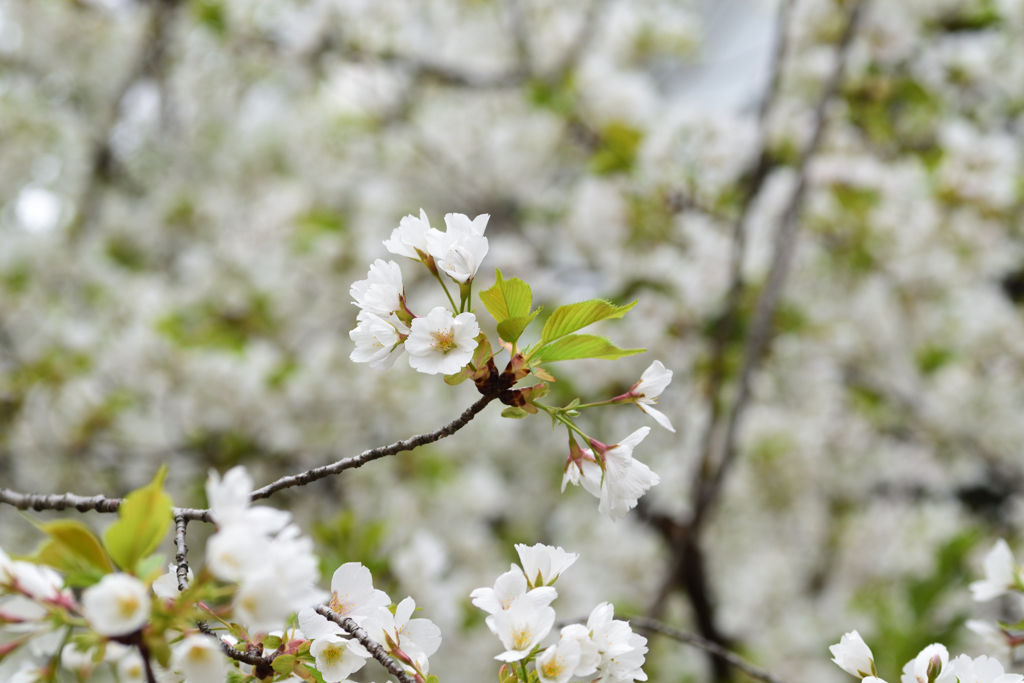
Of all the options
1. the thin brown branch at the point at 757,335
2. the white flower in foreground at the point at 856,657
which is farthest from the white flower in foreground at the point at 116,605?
the thin brown branch at the point at 757,335

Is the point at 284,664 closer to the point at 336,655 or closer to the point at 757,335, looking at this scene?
the point at 336,655

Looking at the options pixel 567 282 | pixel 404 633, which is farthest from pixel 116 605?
pixel 567 282

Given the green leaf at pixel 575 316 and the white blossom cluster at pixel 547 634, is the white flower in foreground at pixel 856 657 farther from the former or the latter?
the green leaf at pixel 575 316

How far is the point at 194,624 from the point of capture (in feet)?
1.75

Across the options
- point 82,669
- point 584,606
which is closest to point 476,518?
point 584,606

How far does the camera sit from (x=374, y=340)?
24.5 inches

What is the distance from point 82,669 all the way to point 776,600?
3204mm

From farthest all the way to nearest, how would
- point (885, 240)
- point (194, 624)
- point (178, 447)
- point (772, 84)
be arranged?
point (885, 240) < point (178, 447) < point (772, 84) < point (194, 624)

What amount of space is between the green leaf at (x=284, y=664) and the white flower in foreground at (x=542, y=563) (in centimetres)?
20

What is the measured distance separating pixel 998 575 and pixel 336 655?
712 millimetres

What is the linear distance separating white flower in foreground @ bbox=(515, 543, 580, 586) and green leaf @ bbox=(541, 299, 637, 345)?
0.18 meters

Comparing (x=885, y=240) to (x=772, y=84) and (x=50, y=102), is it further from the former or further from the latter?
(x=50, y=102)

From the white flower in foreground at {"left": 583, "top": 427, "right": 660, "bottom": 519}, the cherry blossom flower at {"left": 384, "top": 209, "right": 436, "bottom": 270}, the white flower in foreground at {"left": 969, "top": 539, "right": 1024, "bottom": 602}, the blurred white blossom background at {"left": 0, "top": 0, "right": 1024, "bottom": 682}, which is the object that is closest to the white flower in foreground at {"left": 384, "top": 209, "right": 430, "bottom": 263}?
the cherry blossom flower at {"left": 384, "top": 209, "right": 436, "bottom": 270}

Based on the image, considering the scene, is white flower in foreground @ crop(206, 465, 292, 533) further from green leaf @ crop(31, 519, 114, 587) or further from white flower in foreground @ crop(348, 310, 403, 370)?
white flower in foreground @ crop(348, 310, 403, 370)
